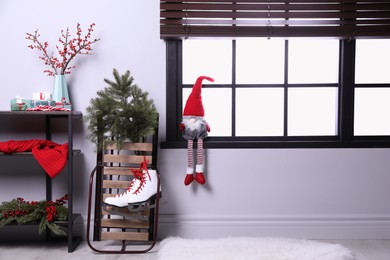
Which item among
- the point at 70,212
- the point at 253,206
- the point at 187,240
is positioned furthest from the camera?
the point at 253,206

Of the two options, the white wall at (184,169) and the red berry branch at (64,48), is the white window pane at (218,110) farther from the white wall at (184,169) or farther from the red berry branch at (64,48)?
the red berry branch at (64,48)

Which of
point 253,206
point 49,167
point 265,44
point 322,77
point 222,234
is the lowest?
point 222,234

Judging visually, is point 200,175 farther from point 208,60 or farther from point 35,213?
point 35,213

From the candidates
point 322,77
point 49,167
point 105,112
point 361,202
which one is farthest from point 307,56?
point 49,167

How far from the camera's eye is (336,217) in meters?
2.52

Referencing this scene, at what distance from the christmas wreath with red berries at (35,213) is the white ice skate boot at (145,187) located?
49 cm

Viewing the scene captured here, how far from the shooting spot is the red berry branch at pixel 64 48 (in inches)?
93.7

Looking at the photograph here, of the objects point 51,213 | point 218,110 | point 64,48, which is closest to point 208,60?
point 218,110

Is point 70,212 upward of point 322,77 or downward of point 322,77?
downward

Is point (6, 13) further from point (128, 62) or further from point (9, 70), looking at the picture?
point (128, 62)

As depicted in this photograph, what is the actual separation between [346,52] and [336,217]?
1.13m

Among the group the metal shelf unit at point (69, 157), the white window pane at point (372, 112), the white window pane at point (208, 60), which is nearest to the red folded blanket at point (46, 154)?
the metal shelf unit at point (69, 157)

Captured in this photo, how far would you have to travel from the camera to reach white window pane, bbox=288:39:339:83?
2.64 m

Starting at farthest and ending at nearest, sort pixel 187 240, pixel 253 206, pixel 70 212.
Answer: pixel 253 206, pixel 187 240, pixel 70 212
